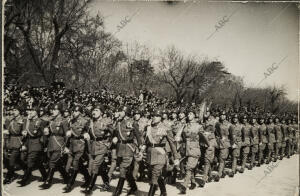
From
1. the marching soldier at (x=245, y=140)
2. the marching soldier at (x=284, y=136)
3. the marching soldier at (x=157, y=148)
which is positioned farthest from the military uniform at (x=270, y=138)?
the marching soldier at (x=157, y=148)

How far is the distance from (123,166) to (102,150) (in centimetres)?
62

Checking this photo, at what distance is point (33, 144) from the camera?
8.08m

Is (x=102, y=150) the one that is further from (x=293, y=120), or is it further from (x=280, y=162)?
(x=293, y=120)

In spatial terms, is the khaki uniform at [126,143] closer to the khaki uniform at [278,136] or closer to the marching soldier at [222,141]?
the marching soldier at [222,141]

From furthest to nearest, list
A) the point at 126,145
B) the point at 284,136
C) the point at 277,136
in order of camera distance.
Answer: the point at 284,136 → the point at 277,136 → the point at 126,145

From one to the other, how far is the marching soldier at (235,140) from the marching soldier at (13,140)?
5852 millimetres

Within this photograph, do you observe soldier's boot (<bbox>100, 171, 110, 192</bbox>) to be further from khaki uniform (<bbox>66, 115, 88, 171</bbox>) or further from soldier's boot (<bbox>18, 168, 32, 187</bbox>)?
soldier's boot (<bbox>18, 168, 32, 187</bbox>)

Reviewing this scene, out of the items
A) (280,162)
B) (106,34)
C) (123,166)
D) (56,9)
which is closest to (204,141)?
(123,166)

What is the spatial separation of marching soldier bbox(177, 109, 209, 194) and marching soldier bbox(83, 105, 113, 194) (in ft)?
6.05

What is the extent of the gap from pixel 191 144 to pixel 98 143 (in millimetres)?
2208

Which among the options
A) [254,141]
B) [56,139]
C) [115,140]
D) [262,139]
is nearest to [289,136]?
[262,139]

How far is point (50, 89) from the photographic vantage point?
13.6m

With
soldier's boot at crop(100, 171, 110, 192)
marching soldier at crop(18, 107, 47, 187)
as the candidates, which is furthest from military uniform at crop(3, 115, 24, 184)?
soldier's boot at crop(100, 171, 110, 192)

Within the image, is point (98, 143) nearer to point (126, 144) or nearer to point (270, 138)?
point (126, 144)
